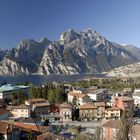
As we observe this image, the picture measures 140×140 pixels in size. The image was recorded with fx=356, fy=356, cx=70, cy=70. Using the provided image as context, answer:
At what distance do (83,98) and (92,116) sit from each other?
639 inches

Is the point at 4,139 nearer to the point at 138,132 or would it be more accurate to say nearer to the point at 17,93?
the point at 138,132

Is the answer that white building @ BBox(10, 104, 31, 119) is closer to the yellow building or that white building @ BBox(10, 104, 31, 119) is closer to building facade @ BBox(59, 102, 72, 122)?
building facade @ BBox(59, 102, 72, 122)

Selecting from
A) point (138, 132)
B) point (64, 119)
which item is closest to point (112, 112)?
point (64, 119)

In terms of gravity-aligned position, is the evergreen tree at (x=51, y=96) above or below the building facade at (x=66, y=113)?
above

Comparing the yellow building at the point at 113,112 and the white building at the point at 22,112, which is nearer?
the white building at the point at 22,112

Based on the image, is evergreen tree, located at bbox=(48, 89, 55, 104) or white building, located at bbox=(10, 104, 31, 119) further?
evergreen tree, located at bbox=(48, 89, 55, 104)

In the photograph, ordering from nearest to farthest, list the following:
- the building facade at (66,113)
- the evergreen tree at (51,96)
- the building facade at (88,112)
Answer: the building facade at (66,113), the building facade at (88,112), the evergreen tree at (51,96)

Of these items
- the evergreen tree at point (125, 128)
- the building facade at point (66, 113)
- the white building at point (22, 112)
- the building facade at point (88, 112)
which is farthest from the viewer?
the building facade at point (88, 112)

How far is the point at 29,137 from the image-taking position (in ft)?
125

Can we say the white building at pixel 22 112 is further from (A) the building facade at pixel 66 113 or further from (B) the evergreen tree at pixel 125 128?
(B) the evergreen tree at pixel 125 128

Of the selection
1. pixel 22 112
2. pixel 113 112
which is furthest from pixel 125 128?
pixel 113 112

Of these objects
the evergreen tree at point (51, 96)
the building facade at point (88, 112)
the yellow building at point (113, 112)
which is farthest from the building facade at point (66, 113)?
the evergreen tree at point (51, 96)

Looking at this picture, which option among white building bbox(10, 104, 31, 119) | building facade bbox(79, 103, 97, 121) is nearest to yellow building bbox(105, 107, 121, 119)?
building facade bbox(79, 103, 97, 121)

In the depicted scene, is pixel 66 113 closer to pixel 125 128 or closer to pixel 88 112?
pixel 88 112
